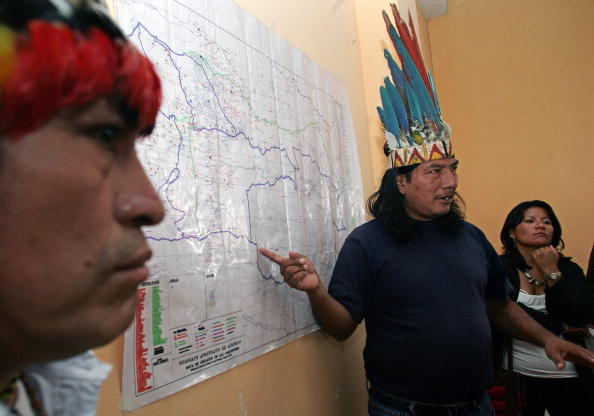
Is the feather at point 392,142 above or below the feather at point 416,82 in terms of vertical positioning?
below

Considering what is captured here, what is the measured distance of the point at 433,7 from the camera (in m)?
2.90

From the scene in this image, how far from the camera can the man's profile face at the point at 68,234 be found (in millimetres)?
250

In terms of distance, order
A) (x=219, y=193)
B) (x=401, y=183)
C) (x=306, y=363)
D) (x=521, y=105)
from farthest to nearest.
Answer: (x=521, y=105) < (x=401, y=183) < (x=306, y=363) < (x=219, y=193)

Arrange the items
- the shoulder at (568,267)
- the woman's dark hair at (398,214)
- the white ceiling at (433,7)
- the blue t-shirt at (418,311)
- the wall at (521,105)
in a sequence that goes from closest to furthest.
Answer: the blue t-shirt at (418,311), the woman's dark hair at (398,214), the shoulder at (568,267), the wall at (521,105), the white ceiling at (433,7)

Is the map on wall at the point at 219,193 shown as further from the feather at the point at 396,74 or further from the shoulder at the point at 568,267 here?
the shoulder at the point at 568,267

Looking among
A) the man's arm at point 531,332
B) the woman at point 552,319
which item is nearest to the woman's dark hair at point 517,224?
the woman at point 552,319

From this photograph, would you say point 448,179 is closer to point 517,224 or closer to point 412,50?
point 412,50

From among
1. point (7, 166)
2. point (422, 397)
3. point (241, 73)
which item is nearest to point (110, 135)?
point (7, 166)

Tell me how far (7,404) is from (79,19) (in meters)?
0.34

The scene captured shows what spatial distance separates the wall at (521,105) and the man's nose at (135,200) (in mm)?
2767

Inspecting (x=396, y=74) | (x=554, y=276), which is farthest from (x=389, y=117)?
(x=554, y=276)

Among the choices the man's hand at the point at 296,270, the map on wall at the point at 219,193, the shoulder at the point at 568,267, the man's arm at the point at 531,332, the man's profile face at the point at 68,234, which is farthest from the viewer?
the shoulder at the point at 568,267

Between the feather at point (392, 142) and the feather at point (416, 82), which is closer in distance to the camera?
the feather at point (392, 142)

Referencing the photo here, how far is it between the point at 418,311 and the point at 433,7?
264 cm
